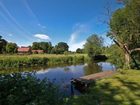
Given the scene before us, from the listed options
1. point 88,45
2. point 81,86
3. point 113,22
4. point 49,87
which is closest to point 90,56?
point 88,45

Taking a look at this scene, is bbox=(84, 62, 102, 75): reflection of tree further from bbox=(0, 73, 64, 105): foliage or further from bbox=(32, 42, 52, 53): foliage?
bbox=(32, 42, 52, 53): foliage

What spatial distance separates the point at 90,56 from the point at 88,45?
6.27m

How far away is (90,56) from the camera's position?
2899 inches

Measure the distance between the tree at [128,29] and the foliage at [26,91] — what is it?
2321 cm

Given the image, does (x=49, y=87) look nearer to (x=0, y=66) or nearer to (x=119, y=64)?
(x=119, y=64)

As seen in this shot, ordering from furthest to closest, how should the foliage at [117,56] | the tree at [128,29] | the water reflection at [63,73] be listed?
the foliage at [117,56], the tree at [128,29], the water reflection at [63,73]

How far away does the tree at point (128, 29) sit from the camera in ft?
89.8

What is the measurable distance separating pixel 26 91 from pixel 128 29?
100ft

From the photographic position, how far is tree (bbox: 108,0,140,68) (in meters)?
27.4

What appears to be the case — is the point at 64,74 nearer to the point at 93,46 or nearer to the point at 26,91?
the point at 26,91

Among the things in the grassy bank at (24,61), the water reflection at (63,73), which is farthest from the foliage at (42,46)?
the water reflection at (63,73)

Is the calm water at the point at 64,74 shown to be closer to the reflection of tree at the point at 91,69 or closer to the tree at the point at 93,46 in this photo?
the reflection of tree at the point at 91,69

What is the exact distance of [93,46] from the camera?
257 feet

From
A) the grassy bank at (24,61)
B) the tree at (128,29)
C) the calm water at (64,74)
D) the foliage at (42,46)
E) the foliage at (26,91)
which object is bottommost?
the calm water at (64,74)
